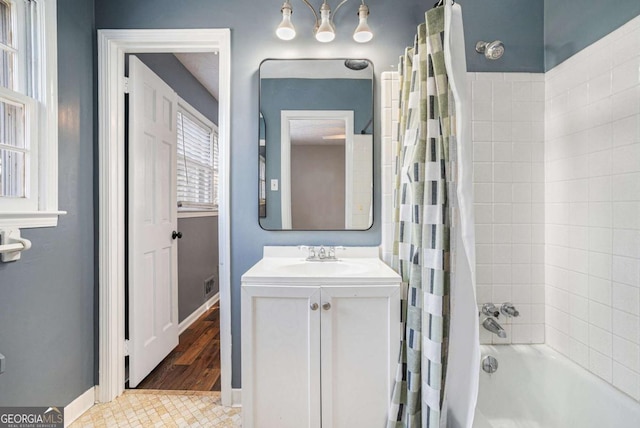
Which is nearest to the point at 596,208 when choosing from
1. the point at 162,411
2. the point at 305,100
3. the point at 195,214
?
the point at 305,100

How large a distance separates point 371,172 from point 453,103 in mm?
640

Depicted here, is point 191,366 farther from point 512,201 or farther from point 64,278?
point 512,201

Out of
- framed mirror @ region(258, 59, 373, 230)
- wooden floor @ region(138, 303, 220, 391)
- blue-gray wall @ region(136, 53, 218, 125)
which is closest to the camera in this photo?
framed mirror @ region(258, 59, 373, 230)

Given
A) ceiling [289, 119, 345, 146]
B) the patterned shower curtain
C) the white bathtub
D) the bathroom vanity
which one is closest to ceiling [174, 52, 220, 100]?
ceiling [289, 119, 345, 146]

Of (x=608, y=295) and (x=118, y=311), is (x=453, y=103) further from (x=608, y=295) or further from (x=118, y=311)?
(x=118, y=311)

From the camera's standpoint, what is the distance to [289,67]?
168 centimetres

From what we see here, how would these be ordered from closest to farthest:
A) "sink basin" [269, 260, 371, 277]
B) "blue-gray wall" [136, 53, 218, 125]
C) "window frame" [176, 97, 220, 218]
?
"sink basin" [269, 260, 371, 277] → "blue-gray wall" [136, 53, 218, 125] → "window frame" [176, 97, 220, 218]

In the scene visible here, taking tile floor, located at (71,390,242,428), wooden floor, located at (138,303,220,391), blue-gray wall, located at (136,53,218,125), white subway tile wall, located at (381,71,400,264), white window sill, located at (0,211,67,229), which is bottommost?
tile floor, located at (71,390,242,428)

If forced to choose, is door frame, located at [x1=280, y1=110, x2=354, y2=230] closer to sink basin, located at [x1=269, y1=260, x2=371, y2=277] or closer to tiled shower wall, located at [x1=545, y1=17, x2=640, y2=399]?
sink basin, located at [x1=269, y1=260, x2=371, y2=277]

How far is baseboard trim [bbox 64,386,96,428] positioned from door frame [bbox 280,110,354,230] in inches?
58.6

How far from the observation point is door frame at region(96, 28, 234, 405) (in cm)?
165

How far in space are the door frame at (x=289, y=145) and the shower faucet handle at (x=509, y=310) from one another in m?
0.95

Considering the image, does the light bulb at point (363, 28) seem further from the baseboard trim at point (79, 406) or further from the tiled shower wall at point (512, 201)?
the baseboard trim at point (79, 406)

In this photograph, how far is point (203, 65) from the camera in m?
2.49
